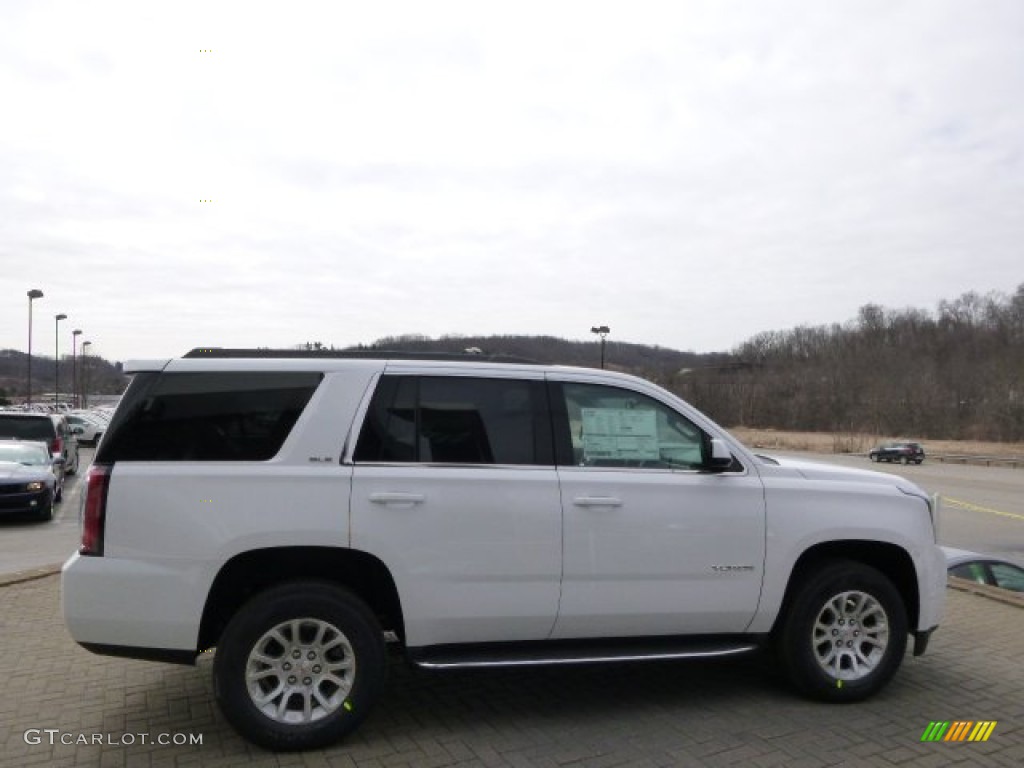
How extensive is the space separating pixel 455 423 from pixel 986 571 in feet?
22.9

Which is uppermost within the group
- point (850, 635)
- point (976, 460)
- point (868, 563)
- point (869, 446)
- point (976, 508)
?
point (868, 563)

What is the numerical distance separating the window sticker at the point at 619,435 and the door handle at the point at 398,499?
960mm

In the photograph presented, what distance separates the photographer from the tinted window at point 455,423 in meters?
4.21

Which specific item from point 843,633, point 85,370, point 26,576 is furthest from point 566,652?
point 85,370

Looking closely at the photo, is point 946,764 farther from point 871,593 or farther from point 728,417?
point 728,417

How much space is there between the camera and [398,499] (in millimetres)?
4055

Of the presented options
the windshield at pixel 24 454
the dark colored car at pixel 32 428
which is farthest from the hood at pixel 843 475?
the dark colored car at pixel 32 428

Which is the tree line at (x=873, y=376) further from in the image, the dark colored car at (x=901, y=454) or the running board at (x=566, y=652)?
the running board at (x=566, y=652)

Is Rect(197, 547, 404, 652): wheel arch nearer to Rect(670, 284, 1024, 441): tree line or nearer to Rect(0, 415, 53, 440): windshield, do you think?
Rect(0, 415, 53, 440): windshield

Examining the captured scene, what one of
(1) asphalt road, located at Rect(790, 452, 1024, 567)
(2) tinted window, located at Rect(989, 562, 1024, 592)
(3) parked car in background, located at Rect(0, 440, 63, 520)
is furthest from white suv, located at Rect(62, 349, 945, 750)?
(3) parked car in background, located at Rect(0, 440, 63, 520)

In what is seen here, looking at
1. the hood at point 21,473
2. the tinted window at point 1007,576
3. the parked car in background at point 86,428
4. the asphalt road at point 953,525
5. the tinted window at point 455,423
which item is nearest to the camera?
the tinted window at point 455,423

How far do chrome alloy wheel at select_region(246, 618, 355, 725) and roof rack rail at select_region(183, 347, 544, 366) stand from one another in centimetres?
141

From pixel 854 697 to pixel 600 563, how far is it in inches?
69.7

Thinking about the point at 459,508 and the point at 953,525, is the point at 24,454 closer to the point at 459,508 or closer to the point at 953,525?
the point at 459,508
